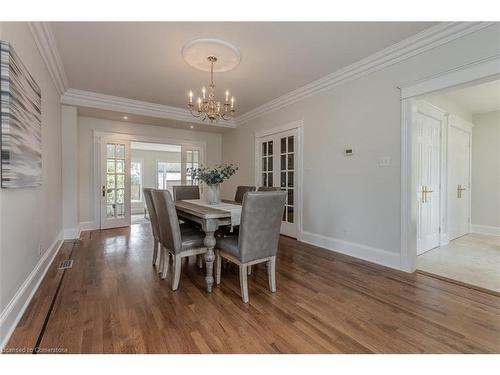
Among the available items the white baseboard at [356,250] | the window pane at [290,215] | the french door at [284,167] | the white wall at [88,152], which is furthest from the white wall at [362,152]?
the white wall at [88,152]

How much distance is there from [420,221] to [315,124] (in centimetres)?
209

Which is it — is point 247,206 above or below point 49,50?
below

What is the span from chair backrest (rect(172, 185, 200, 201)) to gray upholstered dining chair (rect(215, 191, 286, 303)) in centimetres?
200

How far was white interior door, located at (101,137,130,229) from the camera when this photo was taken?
507 cm

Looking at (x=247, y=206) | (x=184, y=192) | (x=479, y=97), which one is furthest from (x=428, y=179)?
(x=184, y=192)

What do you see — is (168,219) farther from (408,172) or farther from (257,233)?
(408,172)

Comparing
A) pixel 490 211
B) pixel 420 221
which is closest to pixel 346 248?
pixel 420 221

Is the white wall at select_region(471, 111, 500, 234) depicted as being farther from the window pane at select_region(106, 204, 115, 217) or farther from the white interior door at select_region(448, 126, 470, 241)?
the window pane at select_region(106, 204, 115, 217)

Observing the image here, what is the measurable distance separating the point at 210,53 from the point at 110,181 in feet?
12.8

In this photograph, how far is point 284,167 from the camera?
4.50 meters

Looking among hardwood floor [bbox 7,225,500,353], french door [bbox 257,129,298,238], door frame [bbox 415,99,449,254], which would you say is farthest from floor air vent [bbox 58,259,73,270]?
door frame [bbox 415,99,449,254]

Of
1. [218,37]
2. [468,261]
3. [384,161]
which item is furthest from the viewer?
[468,261]

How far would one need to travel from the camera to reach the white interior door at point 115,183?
507 centimetres
